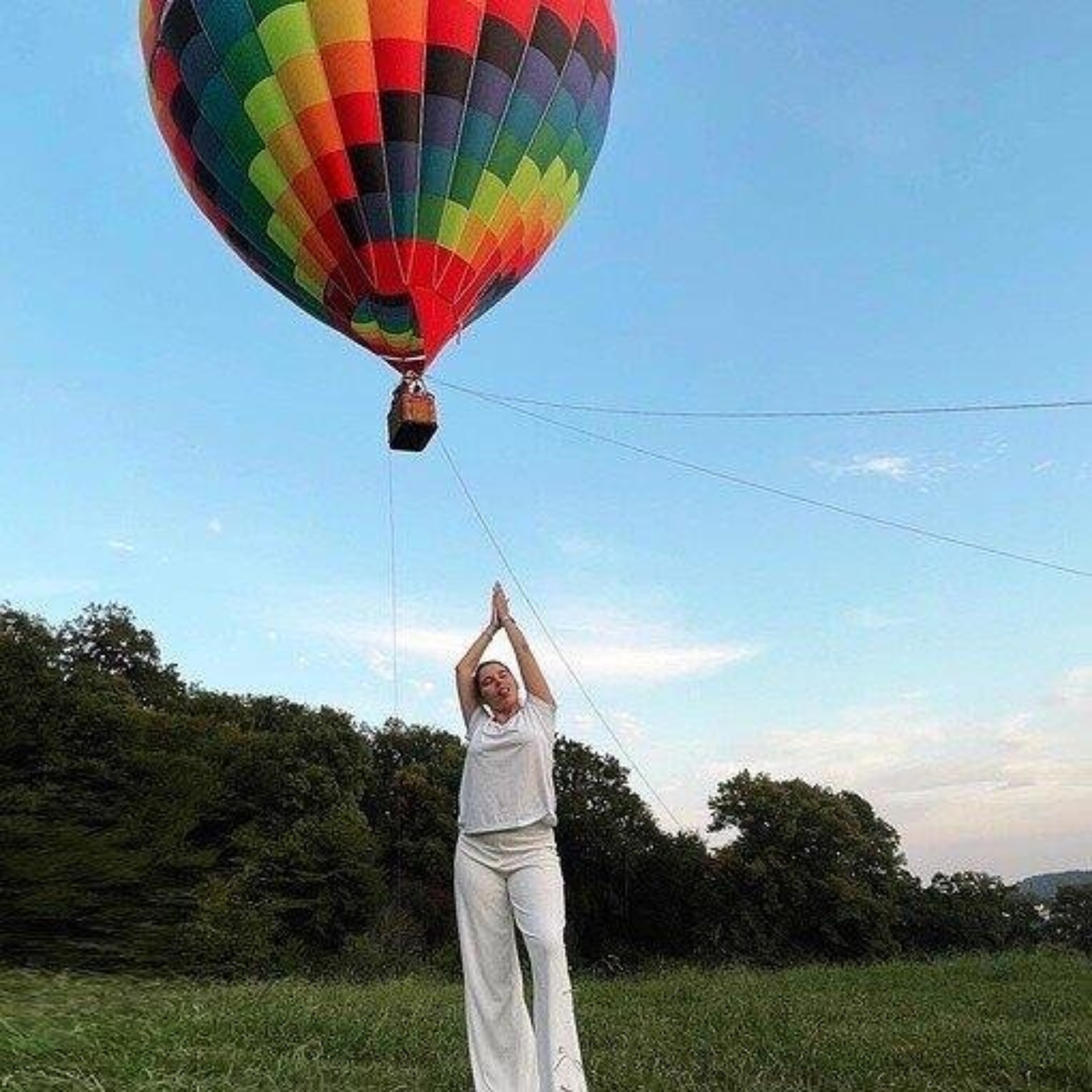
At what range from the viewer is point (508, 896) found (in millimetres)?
5137

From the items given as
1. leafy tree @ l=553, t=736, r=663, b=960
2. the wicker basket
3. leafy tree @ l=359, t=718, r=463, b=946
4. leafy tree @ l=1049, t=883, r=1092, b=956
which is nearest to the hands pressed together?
the wicker basket

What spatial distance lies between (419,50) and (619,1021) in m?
9.19

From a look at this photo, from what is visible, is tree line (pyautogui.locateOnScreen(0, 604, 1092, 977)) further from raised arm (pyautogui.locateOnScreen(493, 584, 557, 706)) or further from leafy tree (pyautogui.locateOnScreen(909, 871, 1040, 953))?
raised arm (pyautogui.locateOnScreen(493, 584, 557, 706))

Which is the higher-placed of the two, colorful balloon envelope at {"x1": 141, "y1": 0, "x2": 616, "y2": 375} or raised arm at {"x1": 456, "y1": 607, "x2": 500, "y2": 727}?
colorful balloon envelope at {"x1": 141, "y1": 0, "x2": 616, "y2": 375}

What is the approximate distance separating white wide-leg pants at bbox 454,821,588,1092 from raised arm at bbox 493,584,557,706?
0.60m

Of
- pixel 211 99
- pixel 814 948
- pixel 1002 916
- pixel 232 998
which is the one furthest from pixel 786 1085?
pixel 1002 916

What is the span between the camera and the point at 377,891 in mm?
40469

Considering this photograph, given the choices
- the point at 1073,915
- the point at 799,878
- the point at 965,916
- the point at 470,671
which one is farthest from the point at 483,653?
the point at 1073,915

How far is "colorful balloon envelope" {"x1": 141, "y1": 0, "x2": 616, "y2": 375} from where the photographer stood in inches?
464

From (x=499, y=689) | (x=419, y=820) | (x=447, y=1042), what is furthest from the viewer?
(x=419, y=820)

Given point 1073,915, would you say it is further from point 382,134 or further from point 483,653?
point 483,653

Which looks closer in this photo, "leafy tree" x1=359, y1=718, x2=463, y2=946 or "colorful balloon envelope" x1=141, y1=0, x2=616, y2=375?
"colorful balloon envelope" x1=141, y1=0, x2=616, y2=375

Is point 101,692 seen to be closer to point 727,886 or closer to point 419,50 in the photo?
point 727,886

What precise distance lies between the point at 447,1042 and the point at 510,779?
2.85 m
